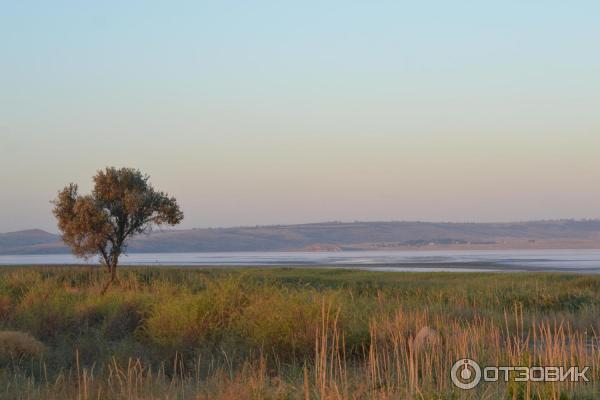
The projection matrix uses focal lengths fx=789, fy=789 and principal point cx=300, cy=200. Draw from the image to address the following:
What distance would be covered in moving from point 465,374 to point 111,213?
1029 inches

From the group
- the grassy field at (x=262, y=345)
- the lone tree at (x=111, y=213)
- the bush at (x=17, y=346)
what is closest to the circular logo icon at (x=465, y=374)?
the grassy field at (x=262, y=345)

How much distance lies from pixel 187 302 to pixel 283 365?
3.57 m

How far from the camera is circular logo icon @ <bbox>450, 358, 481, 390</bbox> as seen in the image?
9.41 meters

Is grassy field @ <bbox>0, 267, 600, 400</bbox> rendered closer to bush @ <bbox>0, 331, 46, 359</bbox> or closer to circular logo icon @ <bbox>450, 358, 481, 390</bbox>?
bush @ <bbox>0, 331, 46, 359</bbox>

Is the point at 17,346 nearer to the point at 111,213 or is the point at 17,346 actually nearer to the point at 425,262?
the point at 111,213

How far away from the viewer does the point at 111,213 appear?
111 ft

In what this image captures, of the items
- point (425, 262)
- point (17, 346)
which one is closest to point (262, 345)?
point (17, 346)

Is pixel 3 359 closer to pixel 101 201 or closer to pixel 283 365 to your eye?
pixel 283 365

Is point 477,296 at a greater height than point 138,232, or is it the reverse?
point 138,232

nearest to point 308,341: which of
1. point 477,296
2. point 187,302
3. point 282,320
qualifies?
point 282,320

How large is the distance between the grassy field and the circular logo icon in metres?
0.13

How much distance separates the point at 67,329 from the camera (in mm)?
18797

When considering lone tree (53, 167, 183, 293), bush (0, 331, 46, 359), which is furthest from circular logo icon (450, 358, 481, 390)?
lone tree (53, 167, 183, 293)

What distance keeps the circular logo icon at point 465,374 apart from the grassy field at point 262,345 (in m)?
0.13
